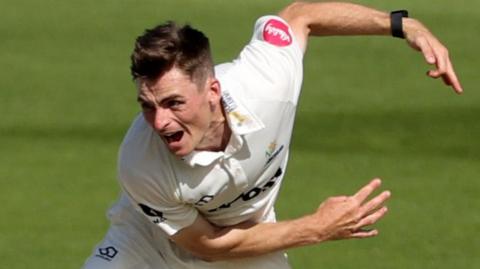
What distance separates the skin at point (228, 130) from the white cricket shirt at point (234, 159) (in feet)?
0.25

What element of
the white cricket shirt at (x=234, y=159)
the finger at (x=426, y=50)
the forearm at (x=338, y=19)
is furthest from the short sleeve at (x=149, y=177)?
the finger at (x=426, y=50)

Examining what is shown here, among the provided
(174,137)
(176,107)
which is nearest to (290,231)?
(174,137)

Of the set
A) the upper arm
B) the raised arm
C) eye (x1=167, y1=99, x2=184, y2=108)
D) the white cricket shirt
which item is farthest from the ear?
the upper arm

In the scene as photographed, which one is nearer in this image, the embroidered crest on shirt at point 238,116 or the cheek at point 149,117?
the cheek at point 149,117

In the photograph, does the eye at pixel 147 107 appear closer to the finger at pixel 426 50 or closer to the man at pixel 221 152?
the man at pixel 221 152

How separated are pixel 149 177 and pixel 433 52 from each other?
144 centimetres

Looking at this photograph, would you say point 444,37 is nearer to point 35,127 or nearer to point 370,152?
point 370,152

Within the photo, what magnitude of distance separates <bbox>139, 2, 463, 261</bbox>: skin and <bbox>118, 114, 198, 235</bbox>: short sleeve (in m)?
0.15

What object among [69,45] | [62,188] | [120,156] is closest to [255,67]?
[120,156]

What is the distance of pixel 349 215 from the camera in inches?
256

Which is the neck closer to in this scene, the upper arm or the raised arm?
the raised arm

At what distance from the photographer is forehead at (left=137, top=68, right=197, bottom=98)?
20.0 feet

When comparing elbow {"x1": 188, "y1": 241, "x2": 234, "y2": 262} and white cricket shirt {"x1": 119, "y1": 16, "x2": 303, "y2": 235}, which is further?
elbow {"x1": 188, "y1": 241, "x2": 234, "y2": 262}

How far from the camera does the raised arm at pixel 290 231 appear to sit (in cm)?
649
